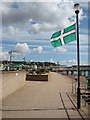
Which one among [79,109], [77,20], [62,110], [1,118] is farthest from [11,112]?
[77,20]

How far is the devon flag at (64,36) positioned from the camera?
42.3ft

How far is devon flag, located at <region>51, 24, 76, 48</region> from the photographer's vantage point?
42.3 ft

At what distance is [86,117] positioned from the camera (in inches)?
371

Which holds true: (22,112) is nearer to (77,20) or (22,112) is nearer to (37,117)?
(37,117)

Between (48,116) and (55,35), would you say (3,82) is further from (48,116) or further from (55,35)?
(48,116)

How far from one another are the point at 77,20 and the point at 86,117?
470 centimetres

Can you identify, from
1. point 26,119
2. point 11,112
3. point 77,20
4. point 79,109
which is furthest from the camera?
point 77,20

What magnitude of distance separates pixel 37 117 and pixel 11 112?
1479 mm

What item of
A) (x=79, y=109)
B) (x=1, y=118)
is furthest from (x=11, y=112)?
(x=79, y=109)

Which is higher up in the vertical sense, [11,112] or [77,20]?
[77,20]

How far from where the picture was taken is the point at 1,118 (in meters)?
9.22

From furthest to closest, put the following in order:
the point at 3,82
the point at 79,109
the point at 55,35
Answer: the point at 3,82 → the point at 55,35 → the point at 79,109

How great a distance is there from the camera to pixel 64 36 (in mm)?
13219

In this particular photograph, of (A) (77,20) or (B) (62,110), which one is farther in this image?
(A) (77,20)
